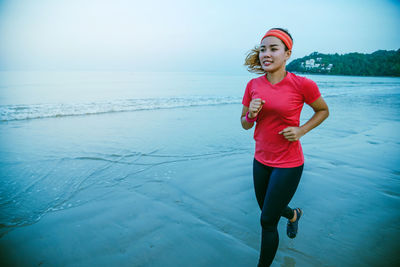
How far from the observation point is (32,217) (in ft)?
10.7

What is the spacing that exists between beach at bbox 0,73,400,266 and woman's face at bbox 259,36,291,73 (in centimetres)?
206

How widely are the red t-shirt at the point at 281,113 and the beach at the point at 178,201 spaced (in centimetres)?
123

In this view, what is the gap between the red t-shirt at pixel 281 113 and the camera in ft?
6.85

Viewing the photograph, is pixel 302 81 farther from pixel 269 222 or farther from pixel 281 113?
pixel 269 222

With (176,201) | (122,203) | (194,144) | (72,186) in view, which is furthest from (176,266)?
(194,144)

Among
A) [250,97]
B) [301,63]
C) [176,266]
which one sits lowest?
[176,266]

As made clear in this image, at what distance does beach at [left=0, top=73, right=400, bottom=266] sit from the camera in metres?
2.63

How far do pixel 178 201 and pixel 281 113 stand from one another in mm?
2352

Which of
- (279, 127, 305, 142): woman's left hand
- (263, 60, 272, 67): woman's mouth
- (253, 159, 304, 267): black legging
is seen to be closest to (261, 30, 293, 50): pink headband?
(263, 60, 272, 67): woman's mouth

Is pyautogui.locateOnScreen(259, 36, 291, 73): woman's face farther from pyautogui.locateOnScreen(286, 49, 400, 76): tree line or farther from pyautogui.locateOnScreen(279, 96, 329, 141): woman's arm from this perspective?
pyautogui.locateOnScreen(286, 49, 400, 76): tree line

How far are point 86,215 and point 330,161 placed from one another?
513 centimetres

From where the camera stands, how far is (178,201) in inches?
147

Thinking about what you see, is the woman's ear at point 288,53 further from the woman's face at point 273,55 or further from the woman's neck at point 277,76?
the woman's neck at point 277,76

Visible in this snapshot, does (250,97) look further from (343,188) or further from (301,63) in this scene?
(301,63)
